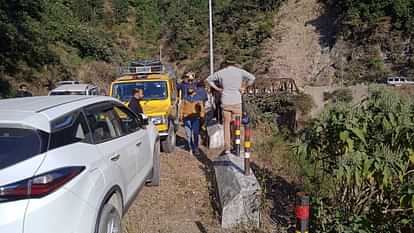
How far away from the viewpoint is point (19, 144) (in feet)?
10.1

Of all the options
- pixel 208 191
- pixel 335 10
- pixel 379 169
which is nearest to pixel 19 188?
pixel 379 169

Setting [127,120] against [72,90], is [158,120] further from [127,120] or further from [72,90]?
[72,90]

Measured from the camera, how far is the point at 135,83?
10031 millimetres

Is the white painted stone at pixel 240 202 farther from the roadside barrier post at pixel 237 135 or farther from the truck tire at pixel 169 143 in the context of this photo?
the truck tire at pixel 169 143

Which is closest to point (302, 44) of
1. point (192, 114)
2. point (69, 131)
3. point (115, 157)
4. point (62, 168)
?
point (192, 114)

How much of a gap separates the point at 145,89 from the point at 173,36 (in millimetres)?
36994

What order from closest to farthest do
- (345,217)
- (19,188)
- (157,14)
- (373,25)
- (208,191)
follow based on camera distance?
(19,188) < (345,217) < (208,191) < (373,25) < (157,14)

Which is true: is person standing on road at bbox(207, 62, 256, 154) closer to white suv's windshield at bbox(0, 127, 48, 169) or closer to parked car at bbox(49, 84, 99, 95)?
white suv's windshield at bbox(0, 127, 48, 169)

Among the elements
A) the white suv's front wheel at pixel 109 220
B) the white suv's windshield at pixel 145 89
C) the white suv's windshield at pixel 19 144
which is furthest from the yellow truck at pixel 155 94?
the white suv's windshield at pixel 19 144

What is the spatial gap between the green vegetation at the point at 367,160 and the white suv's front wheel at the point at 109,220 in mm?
1976

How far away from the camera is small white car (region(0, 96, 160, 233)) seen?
2.81m

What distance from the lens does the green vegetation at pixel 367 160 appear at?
3.88 m

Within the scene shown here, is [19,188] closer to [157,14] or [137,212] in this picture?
[137,212]

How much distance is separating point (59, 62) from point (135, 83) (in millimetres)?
19662
